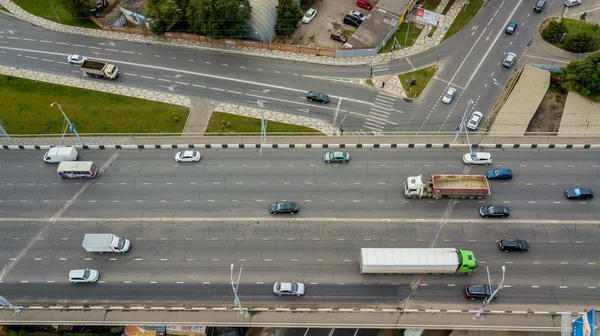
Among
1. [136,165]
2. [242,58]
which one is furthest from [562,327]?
[242,58]

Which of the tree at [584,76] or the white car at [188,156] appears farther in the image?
the tree at [584,76]

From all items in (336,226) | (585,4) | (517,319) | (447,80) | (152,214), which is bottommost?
(152,214)

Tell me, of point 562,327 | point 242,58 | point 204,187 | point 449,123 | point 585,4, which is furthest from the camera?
point 585,4

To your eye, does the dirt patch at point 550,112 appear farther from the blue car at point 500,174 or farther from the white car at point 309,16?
the white car at point 309,16

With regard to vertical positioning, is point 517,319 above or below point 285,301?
above

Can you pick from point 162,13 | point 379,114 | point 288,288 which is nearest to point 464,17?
point 379,114

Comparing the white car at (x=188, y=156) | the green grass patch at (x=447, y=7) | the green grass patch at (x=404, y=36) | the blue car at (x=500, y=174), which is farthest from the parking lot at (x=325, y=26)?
the blue car at (x=500, y=174)

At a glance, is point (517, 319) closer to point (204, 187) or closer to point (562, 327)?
point (562, 327)
